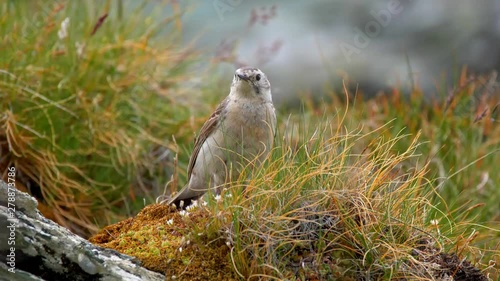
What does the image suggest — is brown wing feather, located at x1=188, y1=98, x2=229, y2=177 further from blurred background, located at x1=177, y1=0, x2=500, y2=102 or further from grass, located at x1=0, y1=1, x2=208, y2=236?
blurred background, located at x1=177, y1=0, x2=500, y2=102

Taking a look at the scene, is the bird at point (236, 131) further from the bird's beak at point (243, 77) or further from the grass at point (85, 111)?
the grass at point (85, 111)

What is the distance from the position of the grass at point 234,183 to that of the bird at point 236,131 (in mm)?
340

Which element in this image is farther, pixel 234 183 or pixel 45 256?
pixel 234 183

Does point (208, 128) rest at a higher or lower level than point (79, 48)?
lower

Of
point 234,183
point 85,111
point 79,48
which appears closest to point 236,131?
point 234,183

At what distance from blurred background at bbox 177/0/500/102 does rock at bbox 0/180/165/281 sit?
747cm

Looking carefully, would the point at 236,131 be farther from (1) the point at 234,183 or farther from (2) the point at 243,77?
(1) the point at 234,183

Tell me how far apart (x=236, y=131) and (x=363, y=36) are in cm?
582

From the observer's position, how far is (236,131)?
6141mm

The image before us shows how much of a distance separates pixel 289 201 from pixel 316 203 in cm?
15

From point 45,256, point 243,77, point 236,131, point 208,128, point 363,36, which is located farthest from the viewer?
point 363,36

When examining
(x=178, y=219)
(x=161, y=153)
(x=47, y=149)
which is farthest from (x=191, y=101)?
(x=178, y=219)

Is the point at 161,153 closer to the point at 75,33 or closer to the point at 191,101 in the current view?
the point at 191,101

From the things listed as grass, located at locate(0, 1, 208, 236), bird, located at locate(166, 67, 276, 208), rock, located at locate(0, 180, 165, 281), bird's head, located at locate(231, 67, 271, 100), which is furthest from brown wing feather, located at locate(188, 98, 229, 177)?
rock, located at locate(0, 180, 165, 281)
